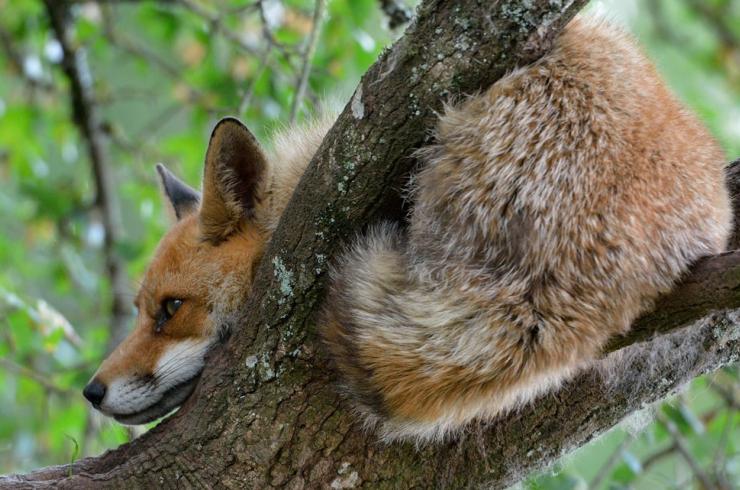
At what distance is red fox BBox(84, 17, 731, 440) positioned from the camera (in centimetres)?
298

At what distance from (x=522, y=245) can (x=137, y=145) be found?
5.43 metres

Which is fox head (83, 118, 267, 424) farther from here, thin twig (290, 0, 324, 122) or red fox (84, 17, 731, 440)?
thin twig (290, 0, 324, 122)

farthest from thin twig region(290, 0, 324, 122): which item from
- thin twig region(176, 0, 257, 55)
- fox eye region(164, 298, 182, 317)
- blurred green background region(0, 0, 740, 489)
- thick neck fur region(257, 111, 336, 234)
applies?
fox eye region(164, 298, 182, 317)

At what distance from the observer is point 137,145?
7.69m

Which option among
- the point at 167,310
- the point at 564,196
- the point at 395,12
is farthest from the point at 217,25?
the point at 564,196

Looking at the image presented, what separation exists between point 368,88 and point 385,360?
94 cm

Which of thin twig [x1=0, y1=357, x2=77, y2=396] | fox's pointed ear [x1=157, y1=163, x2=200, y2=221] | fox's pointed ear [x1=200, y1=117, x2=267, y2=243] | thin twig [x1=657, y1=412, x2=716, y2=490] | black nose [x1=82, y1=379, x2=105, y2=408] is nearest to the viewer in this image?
fox's pointed ear [x1=200, y1=117, x2=267, y2=243]

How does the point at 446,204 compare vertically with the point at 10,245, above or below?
below

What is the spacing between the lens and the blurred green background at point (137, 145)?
5.33 m

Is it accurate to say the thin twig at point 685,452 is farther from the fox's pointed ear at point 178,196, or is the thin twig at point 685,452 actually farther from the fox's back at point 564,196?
the fox's pointed ear at point 178,196

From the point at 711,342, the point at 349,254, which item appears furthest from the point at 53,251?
the point at 711,342

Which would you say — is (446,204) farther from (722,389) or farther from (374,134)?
(722,389)

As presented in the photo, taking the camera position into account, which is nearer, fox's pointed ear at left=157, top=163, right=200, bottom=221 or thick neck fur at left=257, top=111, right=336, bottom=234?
thick neck fur at left=257, top=111, right=336, bottom=234

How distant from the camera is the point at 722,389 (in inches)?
210
